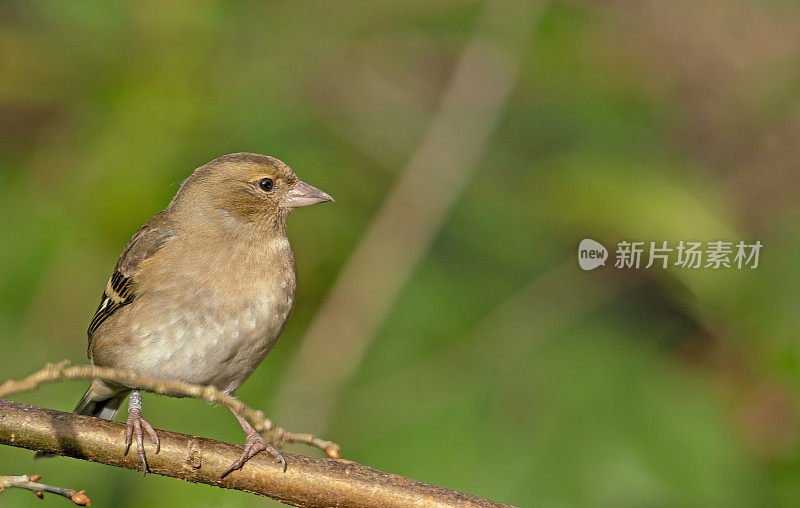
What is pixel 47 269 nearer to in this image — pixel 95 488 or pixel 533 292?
pixel 95 488

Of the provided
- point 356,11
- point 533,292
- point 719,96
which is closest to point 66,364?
point 533,292

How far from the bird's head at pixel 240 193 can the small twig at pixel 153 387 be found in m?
1.25

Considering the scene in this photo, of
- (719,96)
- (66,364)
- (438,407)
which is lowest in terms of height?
(66,364)

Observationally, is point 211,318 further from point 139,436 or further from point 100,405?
point 100,405

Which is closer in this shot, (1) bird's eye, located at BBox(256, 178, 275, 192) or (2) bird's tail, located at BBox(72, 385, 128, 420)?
(1) bird's eye, located at BBox(256, 178, 275, 192)

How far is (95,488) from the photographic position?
377 centimetres

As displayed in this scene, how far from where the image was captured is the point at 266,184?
350cm

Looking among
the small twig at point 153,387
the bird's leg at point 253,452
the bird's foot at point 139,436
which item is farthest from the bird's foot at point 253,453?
the small twig at point 153,387

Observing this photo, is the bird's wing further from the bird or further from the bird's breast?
the bird's breast

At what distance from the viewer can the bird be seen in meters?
3.39

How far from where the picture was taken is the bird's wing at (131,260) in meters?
3.57

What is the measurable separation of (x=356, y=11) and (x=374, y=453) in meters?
2.63

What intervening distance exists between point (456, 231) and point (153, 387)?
2630mm

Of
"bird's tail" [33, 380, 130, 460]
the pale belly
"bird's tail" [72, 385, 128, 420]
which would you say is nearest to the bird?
the pale belly
